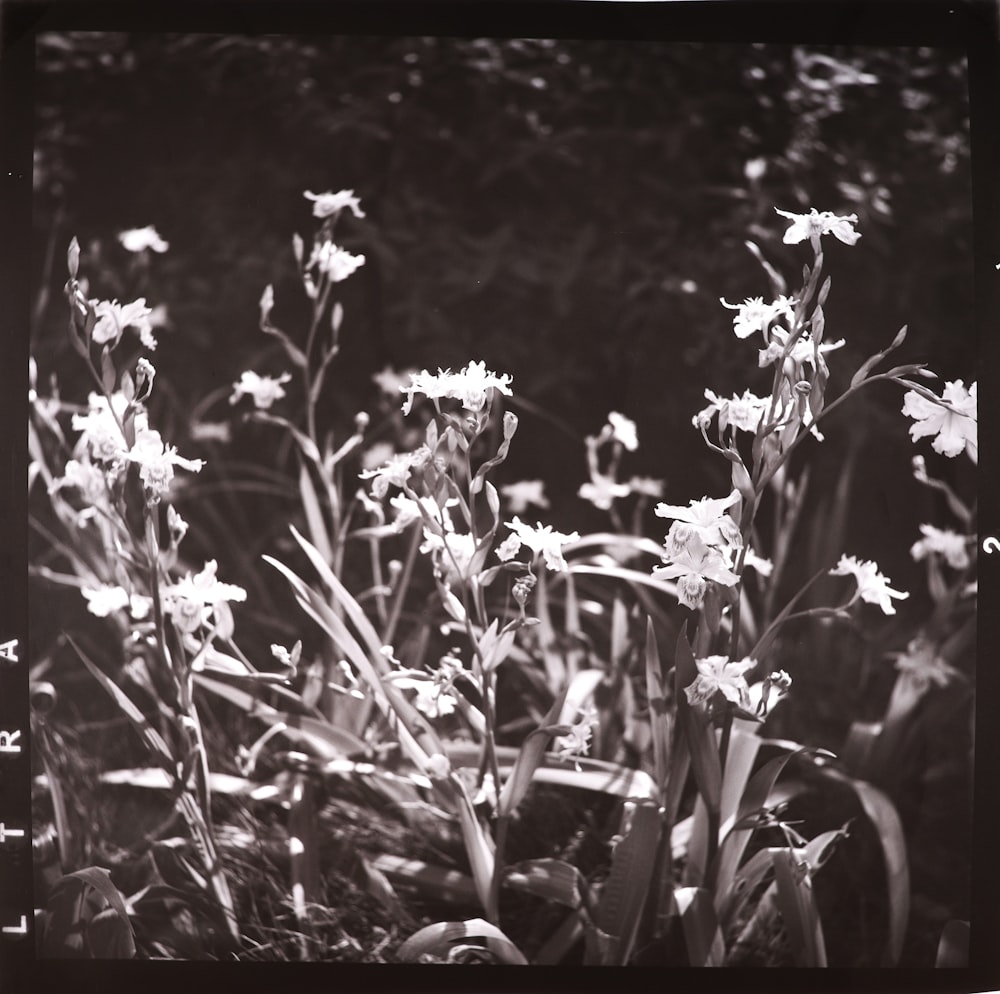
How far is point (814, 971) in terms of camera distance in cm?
95

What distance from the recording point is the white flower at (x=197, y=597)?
0.95 meters


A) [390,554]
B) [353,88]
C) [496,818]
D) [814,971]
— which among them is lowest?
[814,971]

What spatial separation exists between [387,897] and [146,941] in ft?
0.98

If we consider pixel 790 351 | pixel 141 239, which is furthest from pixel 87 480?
pixel 790 351

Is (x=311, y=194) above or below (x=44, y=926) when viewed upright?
above

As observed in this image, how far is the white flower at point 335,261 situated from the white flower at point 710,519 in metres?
0.47

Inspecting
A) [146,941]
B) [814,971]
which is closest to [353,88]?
[146,941]

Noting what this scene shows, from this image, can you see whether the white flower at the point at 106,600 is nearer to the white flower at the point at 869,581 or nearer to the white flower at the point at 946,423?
the white flower at the point at 869,581

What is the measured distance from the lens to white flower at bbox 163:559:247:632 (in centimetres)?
95

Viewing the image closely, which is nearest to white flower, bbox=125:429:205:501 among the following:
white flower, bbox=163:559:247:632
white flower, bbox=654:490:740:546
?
white flower, bbox=163:559:247:632

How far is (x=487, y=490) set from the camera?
3.10 ft

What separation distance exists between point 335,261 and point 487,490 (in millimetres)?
331

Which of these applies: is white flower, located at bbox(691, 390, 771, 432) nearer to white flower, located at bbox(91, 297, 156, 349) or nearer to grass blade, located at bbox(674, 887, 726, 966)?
grass blade, located at bbox(674, 887, 726, 966)

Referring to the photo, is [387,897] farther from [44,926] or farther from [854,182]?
[854,182]
